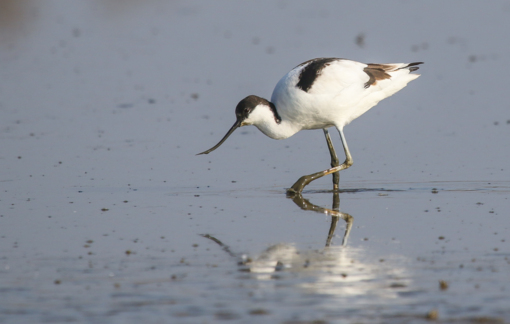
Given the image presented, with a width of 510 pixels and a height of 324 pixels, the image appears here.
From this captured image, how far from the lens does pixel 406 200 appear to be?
8062 millimetres

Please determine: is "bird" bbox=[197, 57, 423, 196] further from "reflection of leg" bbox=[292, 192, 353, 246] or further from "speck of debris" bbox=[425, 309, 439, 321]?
"speck of debris" bbox=[425, 309, 439, 321]

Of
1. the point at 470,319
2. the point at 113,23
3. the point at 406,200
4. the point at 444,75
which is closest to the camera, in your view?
the point at 470,319

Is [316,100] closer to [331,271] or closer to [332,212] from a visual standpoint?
[332,212]

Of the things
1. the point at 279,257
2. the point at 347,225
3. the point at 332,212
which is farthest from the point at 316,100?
the point at 279,257

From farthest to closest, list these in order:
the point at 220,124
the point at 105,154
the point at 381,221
Answer: 1. the point at 220,124
2. the point at 105,154
3. the point at 381,221

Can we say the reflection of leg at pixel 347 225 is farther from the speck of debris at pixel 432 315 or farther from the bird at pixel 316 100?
the speck of debris at pixel 432 315

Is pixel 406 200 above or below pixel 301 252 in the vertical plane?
above

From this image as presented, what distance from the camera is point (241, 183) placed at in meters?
8.91

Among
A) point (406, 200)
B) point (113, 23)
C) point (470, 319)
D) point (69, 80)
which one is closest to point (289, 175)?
point (406, 200)

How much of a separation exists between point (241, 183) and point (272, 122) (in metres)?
0.77

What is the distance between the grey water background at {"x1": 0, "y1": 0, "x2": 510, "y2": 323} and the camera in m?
5.31

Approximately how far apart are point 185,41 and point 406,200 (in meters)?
10.9

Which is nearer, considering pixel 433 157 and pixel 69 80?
pixel 433 157

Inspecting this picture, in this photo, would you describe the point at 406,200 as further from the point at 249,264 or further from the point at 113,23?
the point at 113,23
